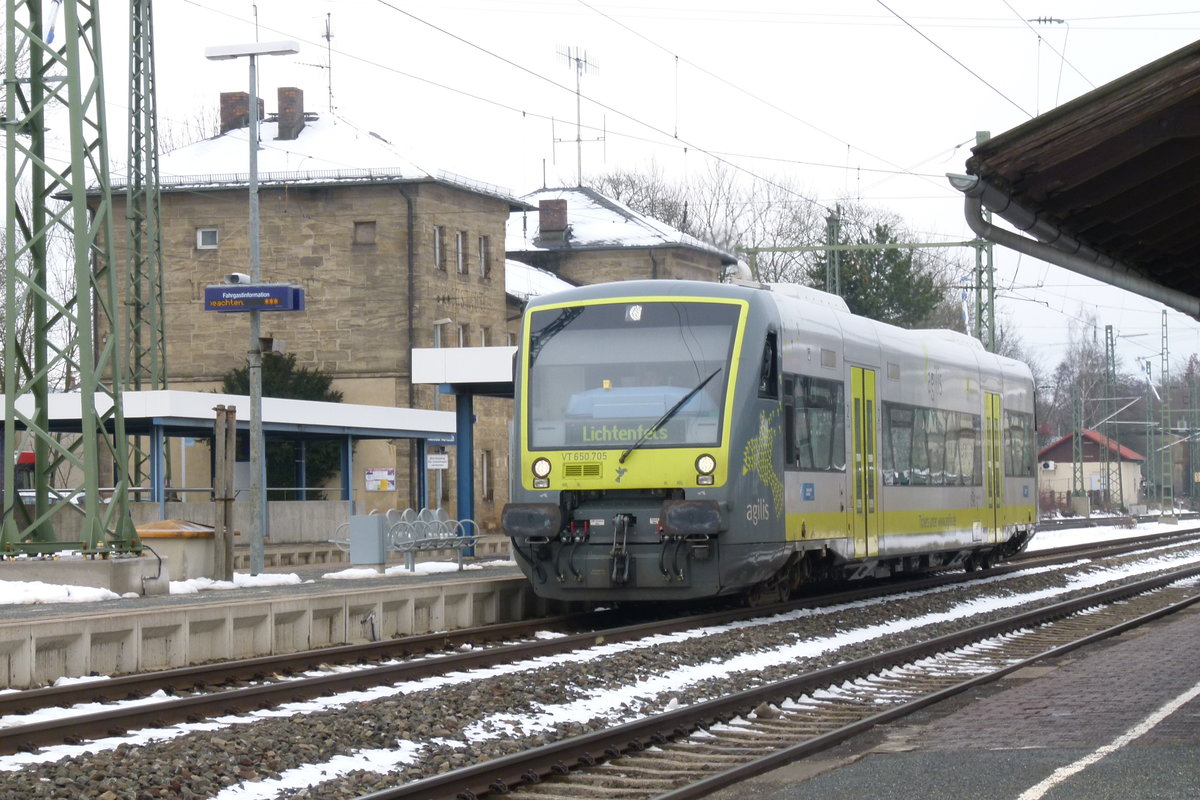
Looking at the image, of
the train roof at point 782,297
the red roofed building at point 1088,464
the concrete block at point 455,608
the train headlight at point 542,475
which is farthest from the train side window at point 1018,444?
the red roofed building at point 1088,464

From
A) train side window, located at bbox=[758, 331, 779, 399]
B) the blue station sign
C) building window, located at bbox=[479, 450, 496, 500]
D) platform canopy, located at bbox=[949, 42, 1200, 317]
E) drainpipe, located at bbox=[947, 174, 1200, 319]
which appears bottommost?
building window, located at bbox=[479, 450, 496, 500]

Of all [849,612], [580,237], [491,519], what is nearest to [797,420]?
[849,612]

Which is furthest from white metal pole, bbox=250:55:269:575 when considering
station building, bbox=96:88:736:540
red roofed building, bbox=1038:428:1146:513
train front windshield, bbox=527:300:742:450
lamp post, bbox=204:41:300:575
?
red roofed building, bbox=1038:428:1146:513

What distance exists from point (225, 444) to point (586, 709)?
13.4 meters

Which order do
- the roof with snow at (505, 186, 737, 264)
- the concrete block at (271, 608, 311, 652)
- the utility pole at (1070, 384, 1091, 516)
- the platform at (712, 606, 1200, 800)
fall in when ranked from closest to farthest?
the platform at (712, 606, 1200, 800), the concrete block at (271, 608, 311, 652), the utility pole at (1070, 384, 1091, 516), the roof with snow at (505, 186, 737, 264)

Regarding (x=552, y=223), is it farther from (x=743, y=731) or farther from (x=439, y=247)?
(x=743, y=731)

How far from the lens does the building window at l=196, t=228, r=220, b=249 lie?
171 ft

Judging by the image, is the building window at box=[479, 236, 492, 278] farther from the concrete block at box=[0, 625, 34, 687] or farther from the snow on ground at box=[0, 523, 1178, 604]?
the concrete block at box=[0, 625, 34, 687]

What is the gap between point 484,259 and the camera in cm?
5388

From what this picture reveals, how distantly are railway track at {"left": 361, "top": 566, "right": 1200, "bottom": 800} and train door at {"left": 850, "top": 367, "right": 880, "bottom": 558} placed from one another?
298cm

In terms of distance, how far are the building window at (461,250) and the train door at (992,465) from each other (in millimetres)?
28815

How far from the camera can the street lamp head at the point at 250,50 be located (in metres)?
24.1

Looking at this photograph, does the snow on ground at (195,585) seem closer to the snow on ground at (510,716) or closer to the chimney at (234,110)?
the snow on ground at (510,716)

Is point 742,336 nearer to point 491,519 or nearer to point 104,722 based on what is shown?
point 104,722
